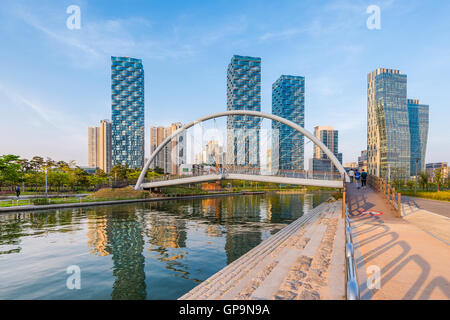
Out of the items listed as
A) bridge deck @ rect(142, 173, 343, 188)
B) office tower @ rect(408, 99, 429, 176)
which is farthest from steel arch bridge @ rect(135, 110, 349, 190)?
office tower @ rect(408, 99, 429, 176)

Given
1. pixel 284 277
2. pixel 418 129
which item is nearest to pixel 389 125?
Result: pixel 418 129

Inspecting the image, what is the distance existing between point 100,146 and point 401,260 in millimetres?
194272

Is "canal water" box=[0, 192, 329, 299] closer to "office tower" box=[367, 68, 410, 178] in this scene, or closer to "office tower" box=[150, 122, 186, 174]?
"office tower" box=[150, 122, 186, 174]

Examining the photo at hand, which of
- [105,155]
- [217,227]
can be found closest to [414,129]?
[217,227]

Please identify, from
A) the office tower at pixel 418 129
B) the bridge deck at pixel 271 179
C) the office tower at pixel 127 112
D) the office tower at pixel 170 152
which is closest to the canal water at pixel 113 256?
the bridge deck at pixel 271 179

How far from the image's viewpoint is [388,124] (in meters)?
131

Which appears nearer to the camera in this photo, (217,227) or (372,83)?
(217,227)

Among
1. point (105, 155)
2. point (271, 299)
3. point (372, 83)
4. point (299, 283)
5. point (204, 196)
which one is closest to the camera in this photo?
point (271, 299)

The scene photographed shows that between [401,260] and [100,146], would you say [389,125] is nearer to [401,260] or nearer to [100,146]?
[401,260]

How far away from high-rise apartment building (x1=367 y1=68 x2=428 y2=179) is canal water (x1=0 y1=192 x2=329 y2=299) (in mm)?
138316

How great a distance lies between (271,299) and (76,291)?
23.3ft

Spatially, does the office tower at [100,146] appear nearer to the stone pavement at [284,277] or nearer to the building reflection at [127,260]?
the building reflection at [127,260]
